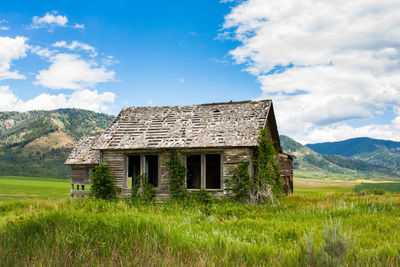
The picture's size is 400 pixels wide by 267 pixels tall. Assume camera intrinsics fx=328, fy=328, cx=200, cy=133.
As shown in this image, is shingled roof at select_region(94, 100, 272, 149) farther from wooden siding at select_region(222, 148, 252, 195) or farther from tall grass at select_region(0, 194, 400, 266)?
tall grass at select_region(0, 194, 400, 266)

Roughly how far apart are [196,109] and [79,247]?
16.0m

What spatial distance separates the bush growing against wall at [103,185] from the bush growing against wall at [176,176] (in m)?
3.26

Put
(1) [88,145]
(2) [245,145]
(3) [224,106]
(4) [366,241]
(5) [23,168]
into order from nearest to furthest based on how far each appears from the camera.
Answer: (4) [366,241], (2) [245,145], (3) [224,106], (1) [88,145], (5) [23,168]

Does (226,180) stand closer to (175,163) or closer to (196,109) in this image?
(175,163)

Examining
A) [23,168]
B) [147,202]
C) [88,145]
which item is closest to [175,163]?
[147,202]

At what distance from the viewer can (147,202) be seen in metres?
17.3

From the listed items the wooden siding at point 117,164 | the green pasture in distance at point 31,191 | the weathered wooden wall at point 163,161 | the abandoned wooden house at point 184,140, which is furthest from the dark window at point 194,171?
the green pasture in distance at point 31,191

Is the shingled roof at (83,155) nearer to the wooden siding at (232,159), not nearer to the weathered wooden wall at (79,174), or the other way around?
the weathered wooden wall at (79,174)

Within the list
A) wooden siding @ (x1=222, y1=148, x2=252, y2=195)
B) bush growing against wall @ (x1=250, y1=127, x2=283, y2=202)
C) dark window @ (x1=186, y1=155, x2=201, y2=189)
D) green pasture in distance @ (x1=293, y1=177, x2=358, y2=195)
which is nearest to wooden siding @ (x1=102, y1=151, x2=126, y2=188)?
dark window @ (x1=186, y1=155, x2=201, y2=189)

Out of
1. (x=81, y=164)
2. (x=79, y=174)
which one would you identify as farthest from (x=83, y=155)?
(x=79, y=174)

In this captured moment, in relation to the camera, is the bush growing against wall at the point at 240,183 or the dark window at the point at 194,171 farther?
the dark window at the point at 194,171

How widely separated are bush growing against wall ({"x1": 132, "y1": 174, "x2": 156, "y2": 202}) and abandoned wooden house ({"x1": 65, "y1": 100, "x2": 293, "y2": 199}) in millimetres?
350

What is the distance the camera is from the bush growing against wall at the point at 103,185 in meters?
18.4

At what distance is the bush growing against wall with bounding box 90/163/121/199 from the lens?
18.4 m
